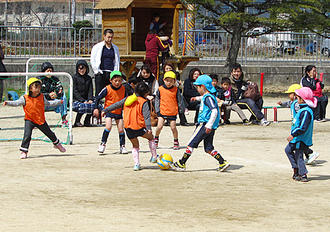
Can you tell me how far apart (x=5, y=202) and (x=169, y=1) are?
12.5 metres

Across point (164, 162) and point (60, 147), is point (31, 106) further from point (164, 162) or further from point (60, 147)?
point (164, 162)

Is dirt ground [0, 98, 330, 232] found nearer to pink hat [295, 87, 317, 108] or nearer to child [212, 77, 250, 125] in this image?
pink hat [295, 87, 317, 108]

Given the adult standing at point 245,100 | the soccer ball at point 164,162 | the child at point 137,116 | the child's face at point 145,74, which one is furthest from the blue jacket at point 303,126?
the adult standing at point 245,100

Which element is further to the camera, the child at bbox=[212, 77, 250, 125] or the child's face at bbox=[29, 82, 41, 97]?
the child at bbox=[212, 77, 250, 125]

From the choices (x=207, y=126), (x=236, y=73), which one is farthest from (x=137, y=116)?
(x=236, y=73)

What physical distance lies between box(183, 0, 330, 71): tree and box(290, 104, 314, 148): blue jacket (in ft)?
39.6

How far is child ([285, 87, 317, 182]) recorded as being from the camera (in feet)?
30.5

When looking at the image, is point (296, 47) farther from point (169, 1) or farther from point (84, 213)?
point (84, 213)

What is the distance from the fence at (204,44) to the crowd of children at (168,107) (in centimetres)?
846

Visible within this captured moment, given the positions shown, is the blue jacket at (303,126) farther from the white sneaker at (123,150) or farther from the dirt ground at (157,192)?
the white sneaker at (123,150)

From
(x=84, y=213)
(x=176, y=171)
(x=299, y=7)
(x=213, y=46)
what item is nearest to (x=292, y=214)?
(x=84, y=213)

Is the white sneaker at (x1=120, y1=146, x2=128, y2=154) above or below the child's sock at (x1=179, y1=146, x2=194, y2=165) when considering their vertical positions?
below

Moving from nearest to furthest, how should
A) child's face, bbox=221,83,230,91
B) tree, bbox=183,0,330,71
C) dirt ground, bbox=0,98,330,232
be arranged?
dirt ground, bbox=0,98,330,232, child's face, bbox=221,83,230,91, tree, bbox=183,0,330,71

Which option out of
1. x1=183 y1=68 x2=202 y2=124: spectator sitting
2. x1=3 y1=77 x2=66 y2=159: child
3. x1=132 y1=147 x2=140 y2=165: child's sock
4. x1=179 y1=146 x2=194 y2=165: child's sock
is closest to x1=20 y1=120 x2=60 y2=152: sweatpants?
x1=3 y1=77 x2=66 y2=159: child
